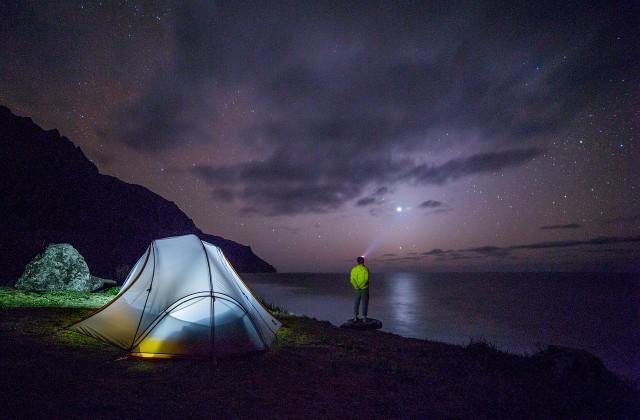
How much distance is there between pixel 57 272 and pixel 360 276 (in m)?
14.2

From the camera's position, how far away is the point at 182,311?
7.66m

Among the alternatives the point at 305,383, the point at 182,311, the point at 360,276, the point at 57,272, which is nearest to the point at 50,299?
the point at 57,272

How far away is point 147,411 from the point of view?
177 inches

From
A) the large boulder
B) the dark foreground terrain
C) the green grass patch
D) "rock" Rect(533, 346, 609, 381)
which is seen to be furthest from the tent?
the large boulder

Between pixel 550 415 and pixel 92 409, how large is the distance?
654 centimetres

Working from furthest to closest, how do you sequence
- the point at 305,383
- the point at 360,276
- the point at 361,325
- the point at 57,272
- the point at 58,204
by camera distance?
1. the point at 58,204
2. the point at 57,272
3. the point at 360,276
4. the point at 361,325
5. the point at 305,383

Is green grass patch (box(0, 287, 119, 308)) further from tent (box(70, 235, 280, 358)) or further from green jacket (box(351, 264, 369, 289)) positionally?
green jacket (box(351, 264, 369, 289))

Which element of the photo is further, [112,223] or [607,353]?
[112,223]

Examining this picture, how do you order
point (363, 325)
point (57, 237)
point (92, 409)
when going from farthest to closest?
point (57, 237)
point (363, 325)
point (92, 409)

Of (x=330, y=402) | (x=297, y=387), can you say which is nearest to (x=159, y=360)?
(x=297, y=387)

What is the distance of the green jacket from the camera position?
13.6 m

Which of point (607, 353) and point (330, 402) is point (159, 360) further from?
point (607, 353)

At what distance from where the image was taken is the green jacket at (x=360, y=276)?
1359cm

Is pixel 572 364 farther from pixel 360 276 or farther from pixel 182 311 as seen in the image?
pixel 182 311
